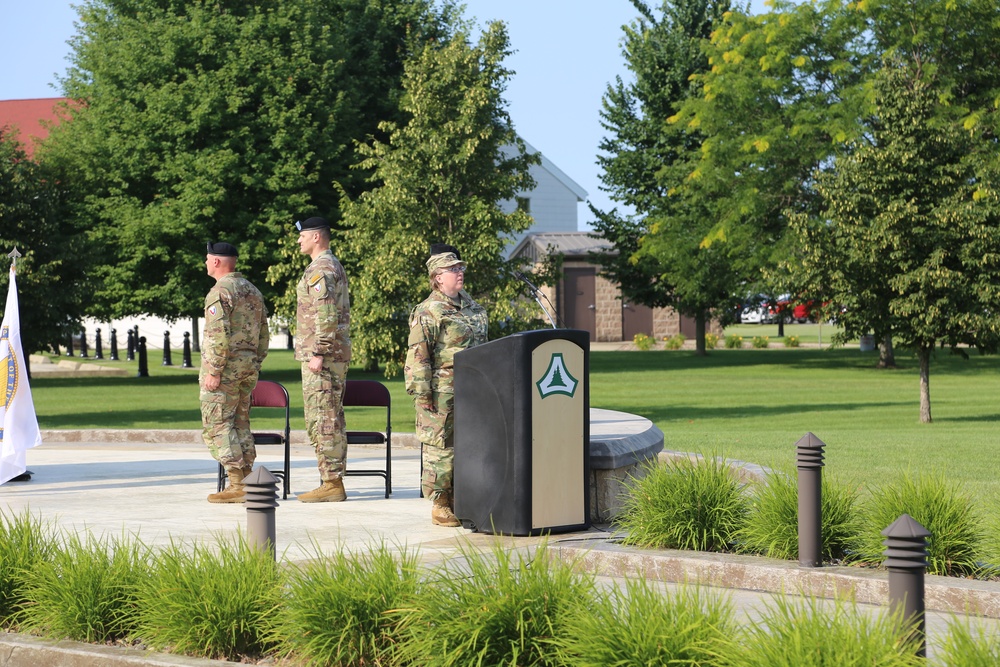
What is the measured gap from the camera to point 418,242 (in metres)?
19.6

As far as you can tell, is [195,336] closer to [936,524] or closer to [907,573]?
[936,524]

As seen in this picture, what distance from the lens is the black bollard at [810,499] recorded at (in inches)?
254

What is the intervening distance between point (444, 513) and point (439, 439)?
1.94 feet

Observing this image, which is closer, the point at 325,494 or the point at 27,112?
the point at 325,494

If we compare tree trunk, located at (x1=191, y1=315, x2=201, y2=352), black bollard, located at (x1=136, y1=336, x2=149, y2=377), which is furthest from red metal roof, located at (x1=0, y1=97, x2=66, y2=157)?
black bollard, located at (x1=136, y1=336, x2=149, y2=377)

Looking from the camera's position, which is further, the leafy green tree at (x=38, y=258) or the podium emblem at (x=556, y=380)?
the leafy green tree at (x=38, y=258)

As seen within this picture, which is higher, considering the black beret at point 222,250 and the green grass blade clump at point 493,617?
the black beret at point 222,250

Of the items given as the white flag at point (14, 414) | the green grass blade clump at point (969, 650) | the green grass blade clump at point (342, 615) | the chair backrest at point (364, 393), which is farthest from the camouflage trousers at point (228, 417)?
the green grass blade clump at point (969, 650)

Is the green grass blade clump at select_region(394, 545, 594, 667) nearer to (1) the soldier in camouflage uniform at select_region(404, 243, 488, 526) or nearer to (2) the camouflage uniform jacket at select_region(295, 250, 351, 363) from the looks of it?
(1) the soldier in camouflage uniform at select_region(404, 243, 488, 526)

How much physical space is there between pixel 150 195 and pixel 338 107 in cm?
625

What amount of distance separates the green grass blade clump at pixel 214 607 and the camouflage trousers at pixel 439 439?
325cm

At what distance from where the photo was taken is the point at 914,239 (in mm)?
22312

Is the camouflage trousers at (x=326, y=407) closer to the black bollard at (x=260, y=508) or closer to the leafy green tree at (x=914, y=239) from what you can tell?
the black bollard at (x=260, y=508)

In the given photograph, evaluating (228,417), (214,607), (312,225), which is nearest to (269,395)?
(228,417)
